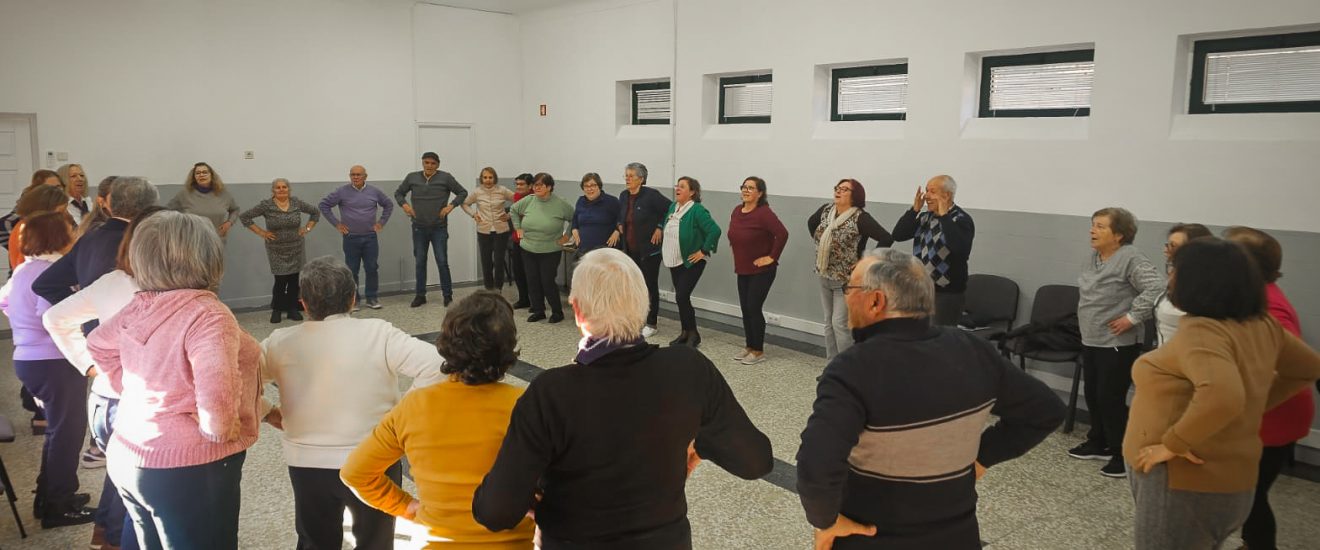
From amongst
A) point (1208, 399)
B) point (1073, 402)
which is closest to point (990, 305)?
point (1073, 402)

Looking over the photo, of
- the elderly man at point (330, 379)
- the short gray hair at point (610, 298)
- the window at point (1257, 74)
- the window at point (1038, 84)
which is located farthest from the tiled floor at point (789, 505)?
the window at point (1038, 84)

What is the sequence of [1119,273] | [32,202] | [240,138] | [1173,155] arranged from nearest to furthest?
1. [32,202]
2. [1119,273]
3. [1173,155]
4. [240,138]

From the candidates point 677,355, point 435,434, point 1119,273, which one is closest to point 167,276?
point 435,434

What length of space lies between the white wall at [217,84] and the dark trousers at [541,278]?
2488 mm

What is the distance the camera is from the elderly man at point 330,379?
2.46 metres

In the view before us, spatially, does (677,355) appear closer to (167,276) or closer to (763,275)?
(167,276)

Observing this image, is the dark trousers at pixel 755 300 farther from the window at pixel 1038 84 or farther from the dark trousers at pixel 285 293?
the dark trousers at pixel 285 293

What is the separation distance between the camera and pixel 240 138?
8.59m

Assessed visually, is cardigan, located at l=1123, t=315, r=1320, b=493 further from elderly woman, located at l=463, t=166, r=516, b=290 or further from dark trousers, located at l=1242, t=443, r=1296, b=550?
elderly woman, located at l=463, t=166, r=516, b=290

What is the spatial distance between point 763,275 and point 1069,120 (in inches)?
92.5

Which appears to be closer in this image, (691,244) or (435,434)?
(435,434)

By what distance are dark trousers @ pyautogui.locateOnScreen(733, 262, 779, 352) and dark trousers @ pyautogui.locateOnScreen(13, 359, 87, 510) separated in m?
4.33

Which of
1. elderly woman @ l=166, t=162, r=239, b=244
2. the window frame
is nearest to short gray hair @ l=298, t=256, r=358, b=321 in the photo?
elderly woman @ l=166, t=162, r=239, b=244

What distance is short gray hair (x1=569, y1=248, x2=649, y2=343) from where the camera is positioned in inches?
72.6
